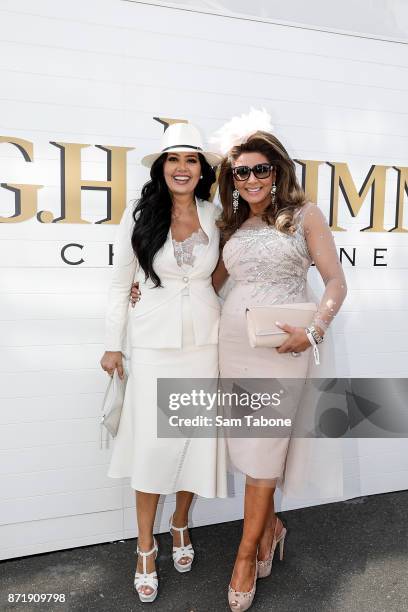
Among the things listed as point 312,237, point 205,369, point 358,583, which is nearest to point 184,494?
point 205,369

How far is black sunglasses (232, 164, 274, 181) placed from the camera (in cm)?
220

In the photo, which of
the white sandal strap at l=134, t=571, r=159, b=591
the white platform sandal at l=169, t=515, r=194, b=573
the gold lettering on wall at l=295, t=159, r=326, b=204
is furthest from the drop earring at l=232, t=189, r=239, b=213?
the white sandal strap at l=134, t=571, r=159, b=591

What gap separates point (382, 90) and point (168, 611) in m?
2.94

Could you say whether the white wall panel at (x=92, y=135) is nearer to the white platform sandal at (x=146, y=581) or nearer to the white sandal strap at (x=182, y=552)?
the white sandal strap at (x=182, y=552)

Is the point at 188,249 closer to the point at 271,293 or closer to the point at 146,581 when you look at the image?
the point at 271,293

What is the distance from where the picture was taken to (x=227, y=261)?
230cm

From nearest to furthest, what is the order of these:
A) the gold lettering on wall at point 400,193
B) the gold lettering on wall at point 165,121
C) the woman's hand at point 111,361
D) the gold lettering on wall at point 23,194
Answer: the woman's hand at point 111,361
the gold lettering on wall at point 23,194
the gold lettering on wall at point 165,121
the gold lettering on wall at point 400,193

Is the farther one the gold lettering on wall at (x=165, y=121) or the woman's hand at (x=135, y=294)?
the gold lettering on wall at (x=165, y=121)

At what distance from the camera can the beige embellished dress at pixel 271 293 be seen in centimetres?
218

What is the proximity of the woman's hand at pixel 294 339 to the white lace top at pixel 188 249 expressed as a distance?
493 mm

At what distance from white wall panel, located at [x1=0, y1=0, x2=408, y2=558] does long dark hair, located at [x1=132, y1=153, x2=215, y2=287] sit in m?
0.39

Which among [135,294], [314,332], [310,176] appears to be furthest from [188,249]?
[310,176]

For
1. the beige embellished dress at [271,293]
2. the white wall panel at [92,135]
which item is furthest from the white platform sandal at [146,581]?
the beige embellished dress at [271,293]

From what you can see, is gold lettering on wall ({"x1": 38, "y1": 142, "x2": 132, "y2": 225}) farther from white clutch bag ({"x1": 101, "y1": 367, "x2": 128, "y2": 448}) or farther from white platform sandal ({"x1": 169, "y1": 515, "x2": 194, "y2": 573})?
white platform sandal ({"x1": 169, "y1": 515, "x2": 194, "y2": 573})
